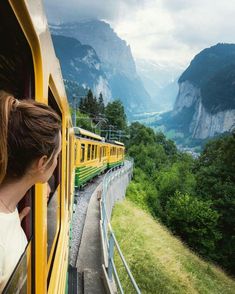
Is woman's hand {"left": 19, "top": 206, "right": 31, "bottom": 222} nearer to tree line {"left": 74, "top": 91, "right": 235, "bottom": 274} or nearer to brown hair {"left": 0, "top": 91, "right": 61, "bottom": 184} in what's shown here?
brown hair {"left": 0, "top": 91, "right": 61, "bottom": 184}

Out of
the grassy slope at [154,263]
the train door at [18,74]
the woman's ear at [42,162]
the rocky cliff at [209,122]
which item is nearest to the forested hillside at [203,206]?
the grassy slope at [154,263]

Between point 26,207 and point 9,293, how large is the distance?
55 centimetres

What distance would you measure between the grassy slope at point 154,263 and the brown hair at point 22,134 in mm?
7712

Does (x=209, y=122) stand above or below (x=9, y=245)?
above

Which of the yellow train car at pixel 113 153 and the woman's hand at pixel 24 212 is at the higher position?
the yellow train car at pixel 113 153

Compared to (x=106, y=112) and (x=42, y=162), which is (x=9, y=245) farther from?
(x=106, y=112)

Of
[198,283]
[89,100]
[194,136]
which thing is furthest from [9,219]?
[194,136]

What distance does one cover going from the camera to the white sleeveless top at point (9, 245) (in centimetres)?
124

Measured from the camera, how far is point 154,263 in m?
12.5

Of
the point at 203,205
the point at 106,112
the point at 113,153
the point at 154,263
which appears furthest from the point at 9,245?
the point at 106,112

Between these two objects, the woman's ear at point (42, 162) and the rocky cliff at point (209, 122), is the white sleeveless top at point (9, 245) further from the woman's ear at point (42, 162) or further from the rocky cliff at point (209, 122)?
the rocky cliff at point (209, 122)

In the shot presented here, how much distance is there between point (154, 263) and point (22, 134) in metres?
11.9

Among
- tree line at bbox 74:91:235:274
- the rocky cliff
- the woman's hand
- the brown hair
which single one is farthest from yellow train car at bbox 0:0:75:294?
the rocky cliff

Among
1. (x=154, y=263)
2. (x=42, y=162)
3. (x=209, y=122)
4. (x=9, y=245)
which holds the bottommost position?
(x=154, y=263)
